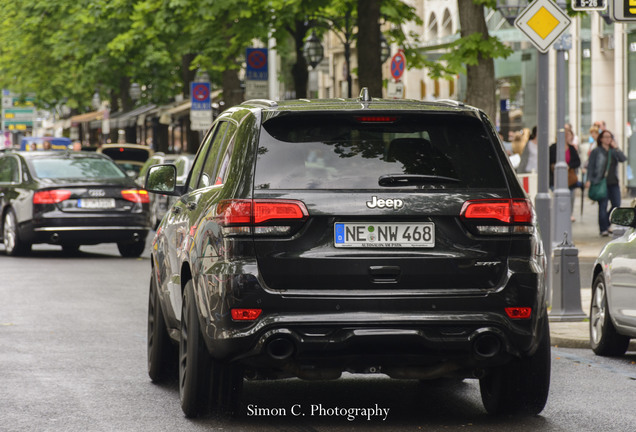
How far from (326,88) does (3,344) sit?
5631 cm

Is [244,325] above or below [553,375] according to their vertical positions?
above

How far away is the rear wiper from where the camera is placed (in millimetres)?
7020

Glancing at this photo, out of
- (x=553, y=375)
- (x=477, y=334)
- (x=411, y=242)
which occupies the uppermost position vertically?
(x=411, y=242)

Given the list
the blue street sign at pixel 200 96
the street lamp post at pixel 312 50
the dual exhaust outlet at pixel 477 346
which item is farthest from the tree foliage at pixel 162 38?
the dual exhaust outlet at pixel 477 346

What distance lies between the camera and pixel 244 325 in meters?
6.88

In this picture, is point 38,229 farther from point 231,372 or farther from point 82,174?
point 231,372

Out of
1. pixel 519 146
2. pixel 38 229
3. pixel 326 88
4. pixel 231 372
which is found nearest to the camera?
pixel 231 372

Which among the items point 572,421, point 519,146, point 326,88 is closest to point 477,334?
point 572,421

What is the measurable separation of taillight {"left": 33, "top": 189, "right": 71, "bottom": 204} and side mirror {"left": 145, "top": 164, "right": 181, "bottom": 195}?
1189 cm

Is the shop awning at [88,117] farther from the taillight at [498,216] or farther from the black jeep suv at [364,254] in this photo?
the taillight at [498,216]

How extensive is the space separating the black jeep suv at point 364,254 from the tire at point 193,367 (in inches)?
0.4

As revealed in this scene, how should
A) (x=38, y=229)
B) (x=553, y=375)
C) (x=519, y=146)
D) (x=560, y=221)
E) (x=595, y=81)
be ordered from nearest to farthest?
(x=553, y=375)
(x=560, y=221)
(x=38, y=229)
(x=519, y=146)
(x=595, y=81)

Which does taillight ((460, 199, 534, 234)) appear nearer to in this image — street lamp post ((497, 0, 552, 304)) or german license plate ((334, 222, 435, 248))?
german license plate ((334, 222, 435, 248))

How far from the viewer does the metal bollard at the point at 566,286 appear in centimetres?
1238
